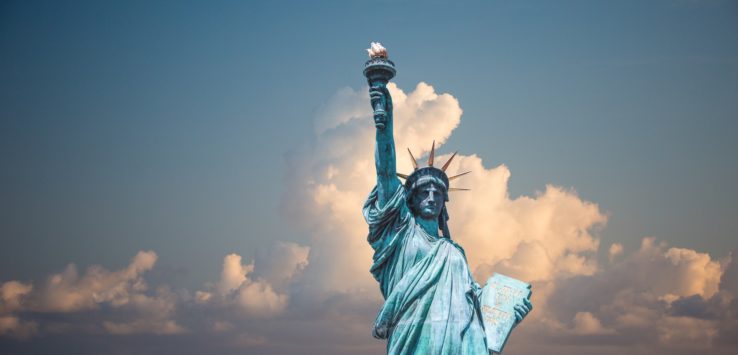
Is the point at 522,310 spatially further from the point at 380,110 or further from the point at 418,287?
the point at 380,110

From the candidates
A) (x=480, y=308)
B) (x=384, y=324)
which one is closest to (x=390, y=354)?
(x=384, y=324)

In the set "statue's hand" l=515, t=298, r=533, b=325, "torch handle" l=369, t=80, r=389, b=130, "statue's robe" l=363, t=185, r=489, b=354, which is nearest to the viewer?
"statue's robe" l=363, t=185, r=489, b=354

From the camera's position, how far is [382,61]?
25.0m

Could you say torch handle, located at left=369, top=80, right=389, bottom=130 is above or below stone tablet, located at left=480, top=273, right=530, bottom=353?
above

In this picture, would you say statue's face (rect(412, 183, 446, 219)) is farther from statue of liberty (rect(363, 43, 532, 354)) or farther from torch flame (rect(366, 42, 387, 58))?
torch flame (rect(366, 42, 387, 58))

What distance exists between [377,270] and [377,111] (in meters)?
4.04

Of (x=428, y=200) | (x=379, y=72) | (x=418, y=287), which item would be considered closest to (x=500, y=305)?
(x=418, y=287)

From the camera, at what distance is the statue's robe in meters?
24.2

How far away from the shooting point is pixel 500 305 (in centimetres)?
2566

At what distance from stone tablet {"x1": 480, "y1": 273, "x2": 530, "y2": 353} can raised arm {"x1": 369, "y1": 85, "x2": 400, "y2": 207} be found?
3.58m

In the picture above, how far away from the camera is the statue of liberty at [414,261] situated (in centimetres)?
2431

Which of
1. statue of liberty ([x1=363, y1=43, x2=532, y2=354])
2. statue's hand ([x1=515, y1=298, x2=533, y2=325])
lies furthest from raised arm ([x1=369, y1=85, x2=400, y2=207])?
statue's hand ([x1=515, y1=298, x2=533, y2=325])

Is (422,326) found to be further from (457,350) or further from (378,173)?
(378,173)

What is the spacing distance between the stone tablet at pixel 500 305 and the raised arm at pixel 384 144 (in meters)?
3.58
